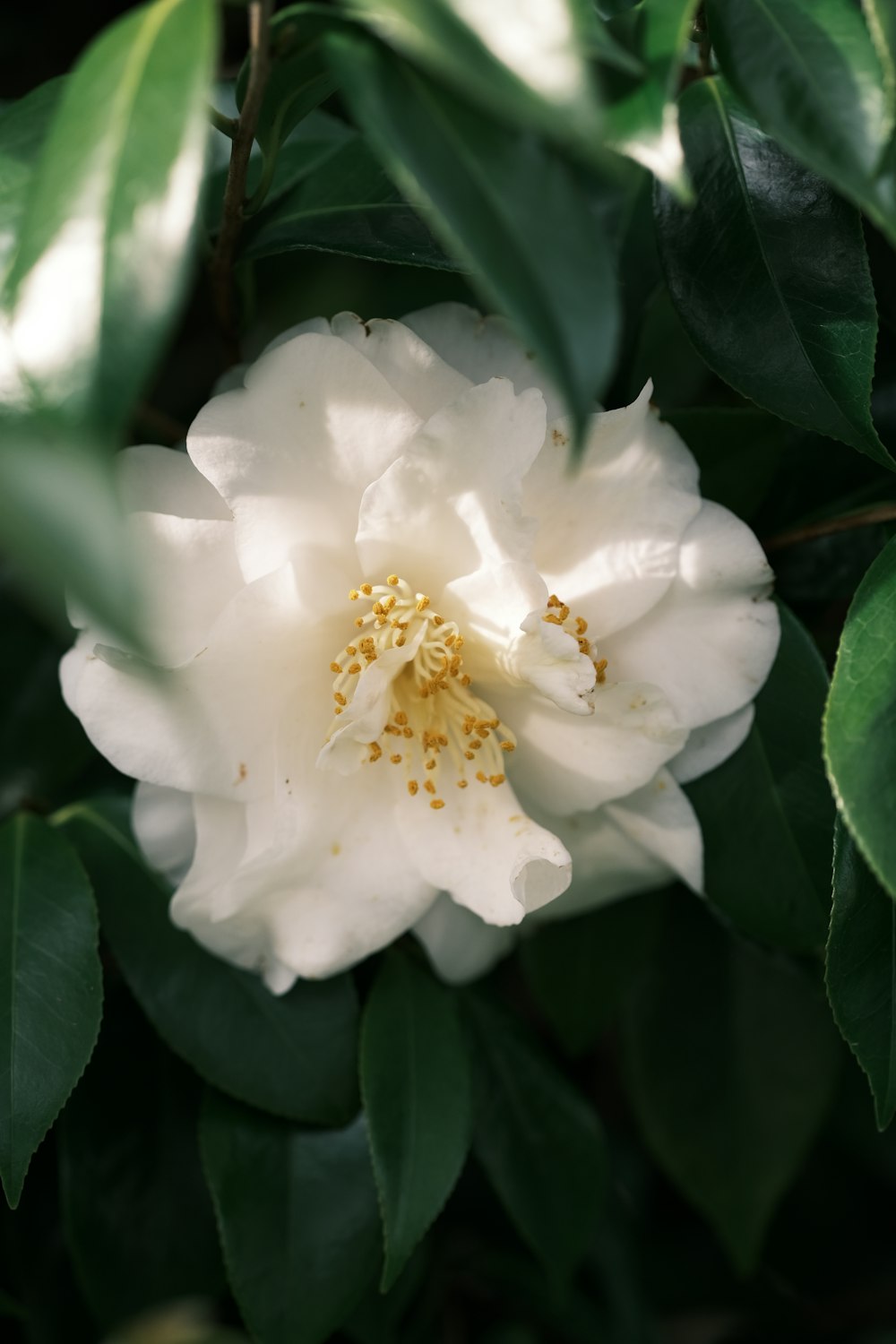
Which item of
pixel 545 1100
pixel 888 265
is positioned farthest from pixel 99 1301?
pixel 888 265

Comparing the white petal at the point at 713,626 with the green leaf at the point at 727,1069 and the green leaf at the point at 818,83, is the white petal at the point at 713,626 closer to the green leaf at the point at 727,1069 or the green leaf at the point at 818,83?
the green leaf at the point at 818,83

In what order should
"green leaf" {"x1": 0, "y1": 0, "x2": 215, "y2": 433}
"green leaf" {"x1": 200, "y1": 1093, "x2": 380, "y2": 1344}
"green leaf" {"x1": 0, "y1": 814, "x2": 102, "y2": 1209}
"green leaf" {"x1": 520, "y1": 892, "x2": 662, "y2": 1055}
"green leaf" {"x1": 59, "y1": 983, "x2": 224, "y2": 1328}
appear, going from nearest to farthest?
"green leaf" {"x1": 0, "y1": 0, "x2": 215, "y2": 433}
"green leaf" {"x1": 0, "y1": 814, "x2": 102, "y2": 1209}
"green leaf" {"x1": 200, "y1": 1093, "x2": 380, "y2": 1344}
"green leaf" {"x1": 59, "y1": 983, "x2": 224, "y2": 1328}
"green leaf" {"x1": 520, "y1": 892, "x2": 662, "y2": 1055}

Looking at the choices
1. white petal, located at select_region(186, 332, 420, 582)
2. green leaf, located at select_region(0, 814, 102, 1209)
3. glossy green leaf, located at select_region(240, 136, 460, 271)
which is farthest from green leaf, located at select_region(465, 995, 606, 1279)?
glossy green leaf, located at select_region(240, 136, 460, 271)

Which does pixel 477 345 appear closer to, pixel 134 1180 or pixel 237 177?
pixel 237 177

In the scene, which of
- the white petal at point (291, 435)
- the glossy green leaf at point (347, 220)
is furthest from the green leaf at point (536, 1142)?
the glossy green leaf at point (347, 220)

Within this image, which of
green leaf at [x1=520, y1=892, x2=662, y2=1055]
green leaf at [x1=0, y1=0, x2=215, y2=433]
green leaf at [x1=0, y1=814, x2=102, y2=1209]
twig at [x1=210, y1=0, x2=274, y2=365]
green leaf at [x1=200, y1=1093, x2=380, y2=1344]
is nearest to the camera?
green leaf at [x1=0, y1=0, x2=215, y2=433]

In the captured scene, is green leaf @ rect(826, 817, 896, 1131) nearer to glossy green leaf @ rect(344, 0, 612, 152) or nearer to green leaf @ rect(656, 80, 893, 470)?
green leaf @ rect(656, 80, 893, 470)

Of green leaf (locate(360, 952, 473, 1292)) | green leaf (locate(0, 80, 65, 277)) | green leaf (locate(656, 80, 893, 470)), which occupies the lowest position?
green leaf (locate(360, 952, 473, 1292))

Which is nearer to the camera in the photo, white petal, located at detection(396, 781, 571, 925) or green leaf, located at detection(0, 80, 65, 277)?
green leaf, located at detection(0, 80, 65, 277)


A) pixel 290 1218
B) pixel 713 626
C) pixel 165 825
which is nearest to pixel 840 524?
pixel 713 626
